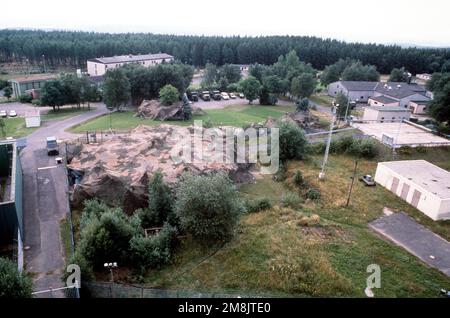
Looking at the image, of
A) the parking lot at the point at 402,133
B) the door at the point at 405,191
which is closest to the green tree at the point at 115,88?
the parking lot at the point at 402,133

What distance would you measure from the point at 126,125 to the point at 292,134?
81.2 feet

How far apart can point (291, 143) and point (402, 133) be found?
17.1m

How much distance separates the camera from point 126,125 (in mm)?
48125

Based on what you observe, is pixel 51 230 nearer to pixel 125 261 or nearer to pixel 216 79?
pixel 125 261

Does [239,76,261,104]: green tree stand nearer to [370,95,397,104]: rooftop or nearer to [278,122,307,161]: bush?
[370,95,397,104]: rooftop

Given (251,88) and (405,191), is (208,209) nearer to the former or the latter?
(405,191)

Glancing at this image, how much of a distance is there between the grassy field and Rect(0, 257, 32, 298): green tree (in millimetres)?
5913

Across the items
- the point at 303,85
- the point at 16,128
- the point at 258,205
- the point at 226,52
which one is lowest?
the point at 16,128

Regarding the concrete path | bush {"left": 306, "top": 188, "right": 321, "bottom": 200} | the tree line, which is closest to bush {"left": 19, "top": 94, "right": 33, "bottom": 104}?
the tree line

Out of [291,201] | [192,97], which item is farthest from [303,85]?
[291,201]

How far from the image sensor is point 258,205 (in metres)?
26.5

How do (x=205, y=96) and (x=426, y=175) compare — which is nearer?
(x=426, y=175)

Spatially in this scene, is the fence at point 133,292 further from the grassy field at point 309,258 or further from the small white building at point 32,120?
the small white building at point 32,120
